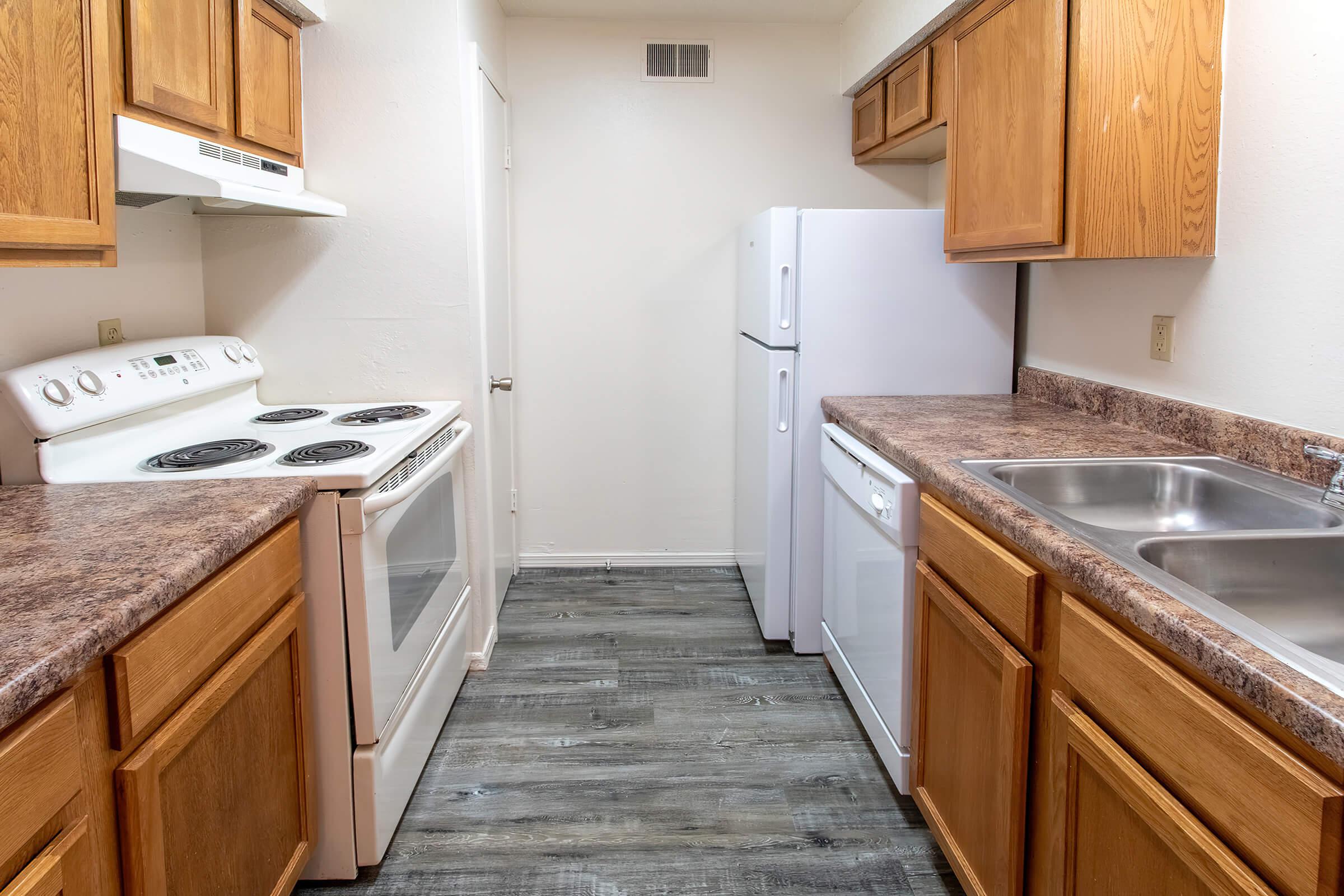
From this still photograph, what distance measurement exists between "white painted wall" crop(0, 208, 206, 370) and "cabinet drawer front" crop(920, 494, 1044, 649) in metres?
1.77

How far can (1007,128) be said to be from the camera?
7.27 feet

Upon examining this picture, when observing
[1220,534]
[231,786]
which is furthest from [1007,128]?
[231,786]

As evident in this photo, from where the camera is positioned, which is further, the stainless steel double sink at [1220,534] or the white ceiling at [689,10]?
the white ceiling at [689,10]

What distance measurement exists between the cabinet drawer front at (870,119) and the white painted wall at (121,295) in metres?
2.28

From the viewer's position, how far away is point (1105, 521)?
5.89 feet

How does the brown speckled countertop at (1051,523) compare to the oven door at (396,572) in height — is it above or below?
above

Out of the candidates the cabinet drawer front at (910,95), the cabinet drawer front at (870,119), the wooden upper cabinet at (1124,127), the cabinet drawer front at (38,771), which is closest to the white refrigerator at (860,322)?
the cabinet drawer front at (910,95)

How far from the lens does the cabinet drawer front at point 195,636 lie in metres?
1.15

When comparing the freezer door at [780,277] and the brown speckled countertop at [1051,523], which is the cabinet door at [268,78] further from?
the brown speckled countertop at [1051,523]

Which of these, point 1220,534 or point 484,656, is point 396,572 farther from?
point 1220,534

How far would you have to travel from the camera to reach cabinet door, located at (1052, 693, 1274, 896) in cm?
99

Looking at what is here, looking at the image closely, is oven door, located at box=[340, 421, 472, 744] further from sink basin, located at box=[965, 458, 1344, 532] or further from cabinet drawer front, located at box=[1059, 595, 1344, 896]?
cabinet drawer front, located at box=[1059, 595, 1344, 896]

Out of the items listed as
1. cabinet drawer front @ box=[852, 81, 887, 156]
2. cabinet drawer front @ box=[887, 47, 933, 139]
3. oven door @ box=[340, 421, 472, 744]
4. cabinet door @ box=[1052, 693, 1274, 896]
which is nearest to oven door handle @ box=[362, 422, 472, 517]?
oven door @ box=[340, 421, 472, 744]

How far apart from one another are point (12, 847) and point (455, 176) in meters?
2.19
